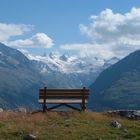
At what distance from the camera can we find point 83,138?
68.7ft

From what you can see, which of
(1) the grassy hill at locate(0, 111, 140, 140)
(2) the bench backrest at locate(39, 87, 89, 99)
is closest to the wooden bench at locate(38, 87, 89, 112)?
(2) the bench backrest at locate(39, 87, 89, 99)

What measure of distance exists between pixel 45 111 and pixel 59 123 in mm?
4068

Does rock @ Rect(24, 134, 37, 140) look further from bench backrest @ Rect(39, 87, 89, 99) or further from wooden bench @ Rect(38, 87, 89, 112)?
bench backrest @ Rect(39, 87, 89, 99)

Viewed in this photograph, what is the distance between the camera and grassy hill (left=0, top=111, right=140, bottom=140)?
69.8 ft

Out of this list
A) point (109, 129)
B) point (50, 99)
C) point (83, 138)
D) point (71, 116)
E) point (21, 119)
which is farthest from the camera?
point (50, 99)

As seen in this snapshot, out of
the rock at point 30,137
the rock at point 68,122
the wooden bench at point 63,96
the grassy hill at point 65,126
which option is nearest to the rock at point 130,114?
the grassy hill at point 65,126

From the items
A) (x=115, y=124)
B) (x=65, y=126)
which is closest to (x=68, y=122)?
(x=65, y=126)

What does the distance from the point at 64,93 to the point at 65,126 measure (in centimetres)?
677

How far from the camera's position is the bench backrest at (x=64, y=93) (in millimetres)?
29562

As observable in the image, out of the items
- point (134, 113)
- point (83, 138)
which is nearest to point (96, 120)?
point (134, 113)

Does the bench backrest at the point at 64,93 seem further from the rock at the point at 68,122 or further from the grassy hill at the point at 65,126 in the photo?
the rock at the point at 68,122

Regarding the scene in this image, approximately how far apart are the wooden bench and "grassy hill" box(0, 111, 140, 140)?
201 cm

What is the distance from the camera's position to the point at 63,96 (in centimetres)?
3019

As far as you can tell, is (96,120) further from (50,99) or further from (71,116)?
(50,99)
